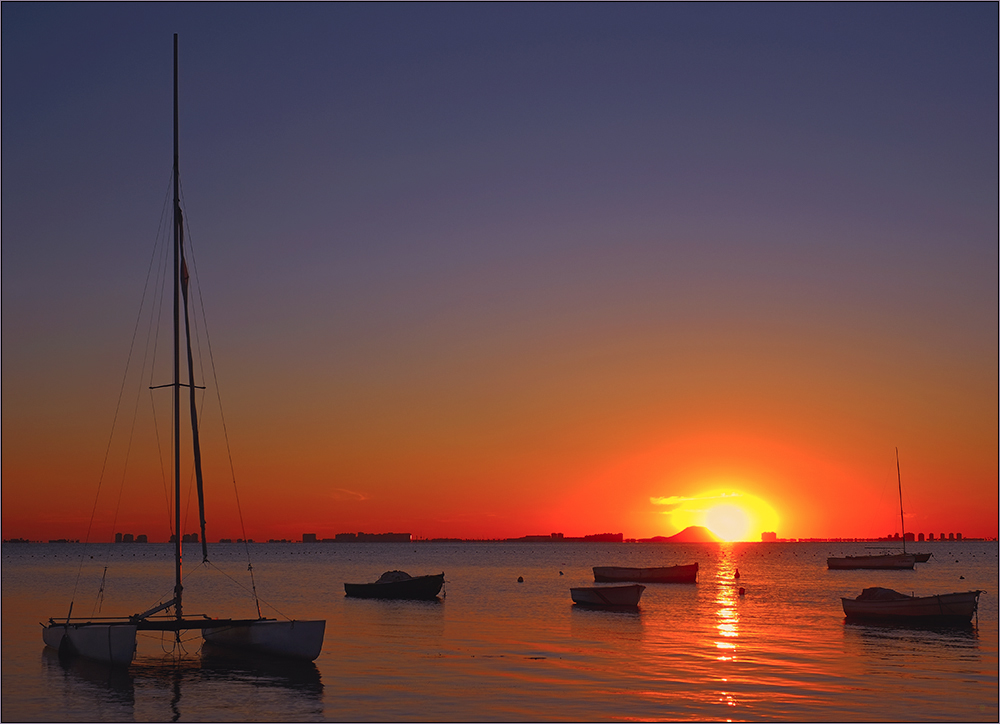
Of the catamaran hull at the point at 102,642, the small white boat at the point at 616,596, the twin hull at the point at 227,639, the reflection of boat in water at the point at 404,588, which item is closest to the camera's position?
the catamaran hull at the point at 102,642

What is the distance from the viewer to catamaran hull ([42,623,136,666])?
37688 mm

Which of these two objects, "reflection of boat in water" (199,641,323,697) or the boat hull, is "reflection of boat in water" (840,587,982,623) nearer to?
"reflection of boat in water" (199,641,323,697)

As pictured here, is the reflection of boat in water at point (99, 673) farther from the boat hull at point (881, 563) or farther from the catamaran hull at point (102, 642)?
the boat hull at point (881, 563)

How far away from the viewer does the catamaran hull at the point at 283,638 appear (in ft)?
128

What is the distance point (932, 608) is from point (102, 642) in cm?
4913

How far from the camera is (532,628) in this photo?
59.8 meters

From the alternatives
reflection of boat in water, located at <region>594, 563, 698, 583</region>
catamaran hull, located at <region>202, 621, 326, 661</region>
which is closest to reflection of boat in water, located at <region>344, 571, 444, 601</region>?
reflection of boat in water, located at <region>594, 563, 698, 583</region>

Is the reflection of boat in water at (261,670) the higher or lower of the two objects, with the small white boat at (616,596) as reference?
higher

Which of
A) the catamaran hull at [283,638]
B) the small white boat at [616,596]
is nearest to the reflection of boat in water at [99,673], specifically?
the catamaran hull at [283,638]

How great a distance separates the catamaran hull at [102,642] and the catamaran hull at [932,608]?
155 ft

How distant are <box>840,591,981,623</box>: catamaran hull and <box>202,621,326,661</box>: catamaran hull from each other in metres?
40.0

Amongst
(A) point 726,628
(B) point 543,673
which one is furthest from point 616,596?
(B) point 543,673

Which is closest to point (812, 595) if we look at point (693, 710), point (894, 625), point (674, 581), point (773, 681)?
point (674, 581)

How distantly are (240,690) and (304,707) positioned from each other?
405 centimetres
